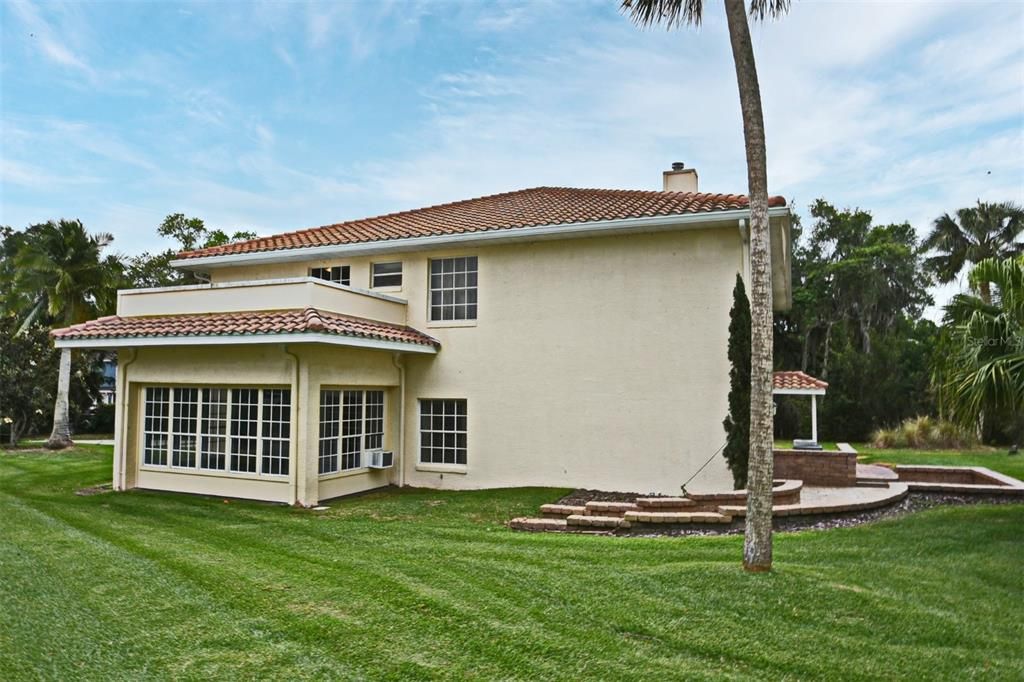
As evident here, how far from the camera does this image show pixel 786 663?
199 inches

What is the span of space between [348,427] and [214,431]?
9.03 ft

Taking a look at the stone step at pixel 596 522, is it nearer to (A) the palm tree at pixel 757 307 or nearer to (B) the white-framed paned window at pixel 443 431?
(A) the palm tree at pixel 757 307

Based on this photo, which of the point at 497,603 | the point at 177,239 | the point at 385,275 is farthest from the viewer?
the point at 177,239

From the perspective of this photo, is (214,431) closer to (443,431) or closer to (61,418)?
(443,431)

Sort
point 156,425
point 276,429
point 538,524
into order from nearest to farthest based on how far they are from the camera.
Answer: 1. point 538,524
2. point 276,429
3. point 156,425

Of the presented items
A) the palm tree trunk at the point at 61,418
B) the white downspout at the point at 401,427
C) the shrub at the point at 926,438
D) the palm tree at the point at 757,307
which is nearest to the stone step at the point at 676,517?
the palm tree at the point at 757,307

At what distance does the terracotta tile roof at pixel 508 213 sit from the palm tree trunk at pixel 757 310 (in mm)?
5332

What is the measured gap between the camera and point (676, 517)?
10328 millimetres

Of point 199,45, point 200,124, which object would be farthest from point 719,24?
point 200,124

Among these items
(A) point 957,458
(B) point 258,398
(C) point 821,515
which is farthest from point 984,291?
(A) point 957,458

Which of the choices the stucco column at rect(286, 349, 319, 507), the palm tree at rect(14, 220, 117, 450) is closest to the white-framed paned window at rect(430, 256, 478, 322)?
the stucco column at rect(286, 349, 319, 507)

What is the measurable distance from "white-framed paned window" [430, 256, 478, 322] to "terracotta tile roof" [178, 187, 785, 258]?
887 millimetres

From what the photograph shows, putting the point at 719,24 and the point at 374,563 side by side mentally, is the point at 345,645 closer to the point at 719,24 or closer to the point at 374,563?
the point at 374,563

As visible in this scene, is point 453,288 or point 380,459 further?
point 453,288
